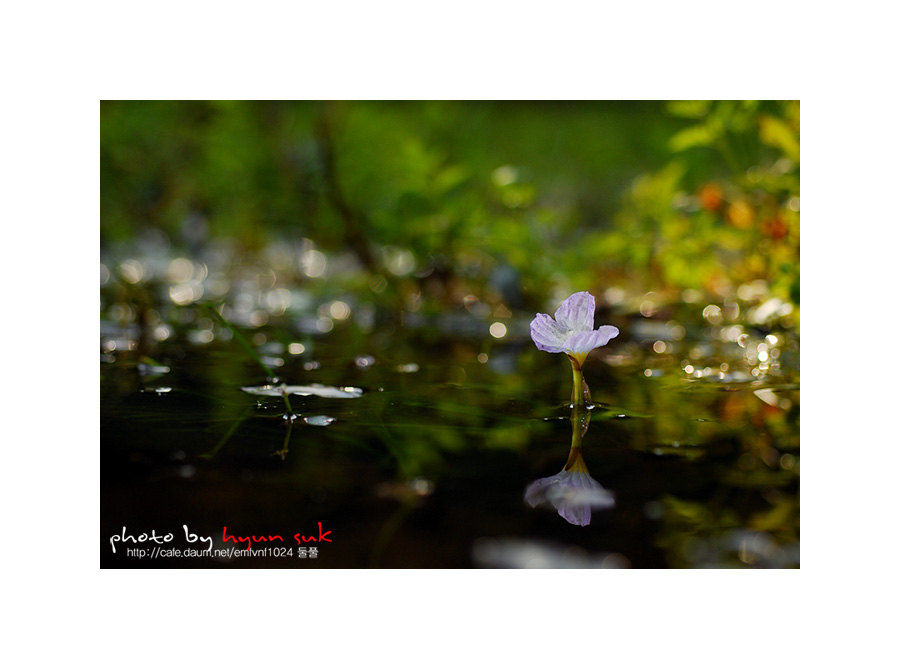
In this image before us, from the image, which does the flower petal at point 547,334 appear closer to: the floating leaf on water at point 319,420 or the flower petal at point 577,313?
the flower petal at point 577,313

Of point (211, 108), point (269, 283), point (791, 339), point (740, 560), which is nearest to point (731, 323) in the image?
point (791, 339)

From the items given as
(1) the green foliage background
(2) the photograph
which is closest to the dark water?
(2) the photograph

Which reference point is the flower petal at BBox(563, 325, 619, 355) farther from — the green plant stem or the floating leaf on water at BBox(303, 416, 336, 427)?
the floating leaf on water at BBox(303, 416, 336, 427)

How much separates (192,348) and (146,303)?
30cm

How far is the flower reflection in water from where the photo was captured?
28.9 inches

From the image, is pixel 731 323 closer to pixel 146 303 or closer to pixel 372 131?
pixel 146 303

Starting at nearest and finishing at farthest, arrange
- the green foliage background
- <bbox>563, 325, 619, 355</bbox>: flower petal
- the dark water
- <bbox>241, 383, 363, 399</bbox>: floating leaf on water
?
the dark water, <bbox>563, 325, 619, 355</bbox>: flower petal, <bbox>241, 383, 363, 399</bbox>: floating leaf on water, the green foliage background

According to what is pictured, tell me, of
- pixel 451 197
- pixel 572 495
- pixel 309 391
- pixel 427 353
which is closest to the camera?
pixel 572 495

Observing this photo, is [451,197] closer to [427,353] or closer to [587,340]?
[427,353]

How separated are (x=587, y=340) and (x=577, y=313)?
0.05 metres

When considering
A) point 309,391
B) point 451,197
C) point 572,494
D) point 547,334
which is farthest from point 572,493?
point 451,197

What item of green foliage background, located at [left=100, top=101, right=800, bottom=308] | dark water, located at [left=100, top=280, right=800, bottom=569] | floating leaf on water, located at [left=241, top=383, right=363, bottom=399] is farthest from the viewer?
green foliage background, located at [left=100, top=101, right=800, bottom=308]

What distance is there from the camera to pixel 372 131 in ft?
8.81

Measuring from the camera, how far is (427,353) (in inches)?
57.8
